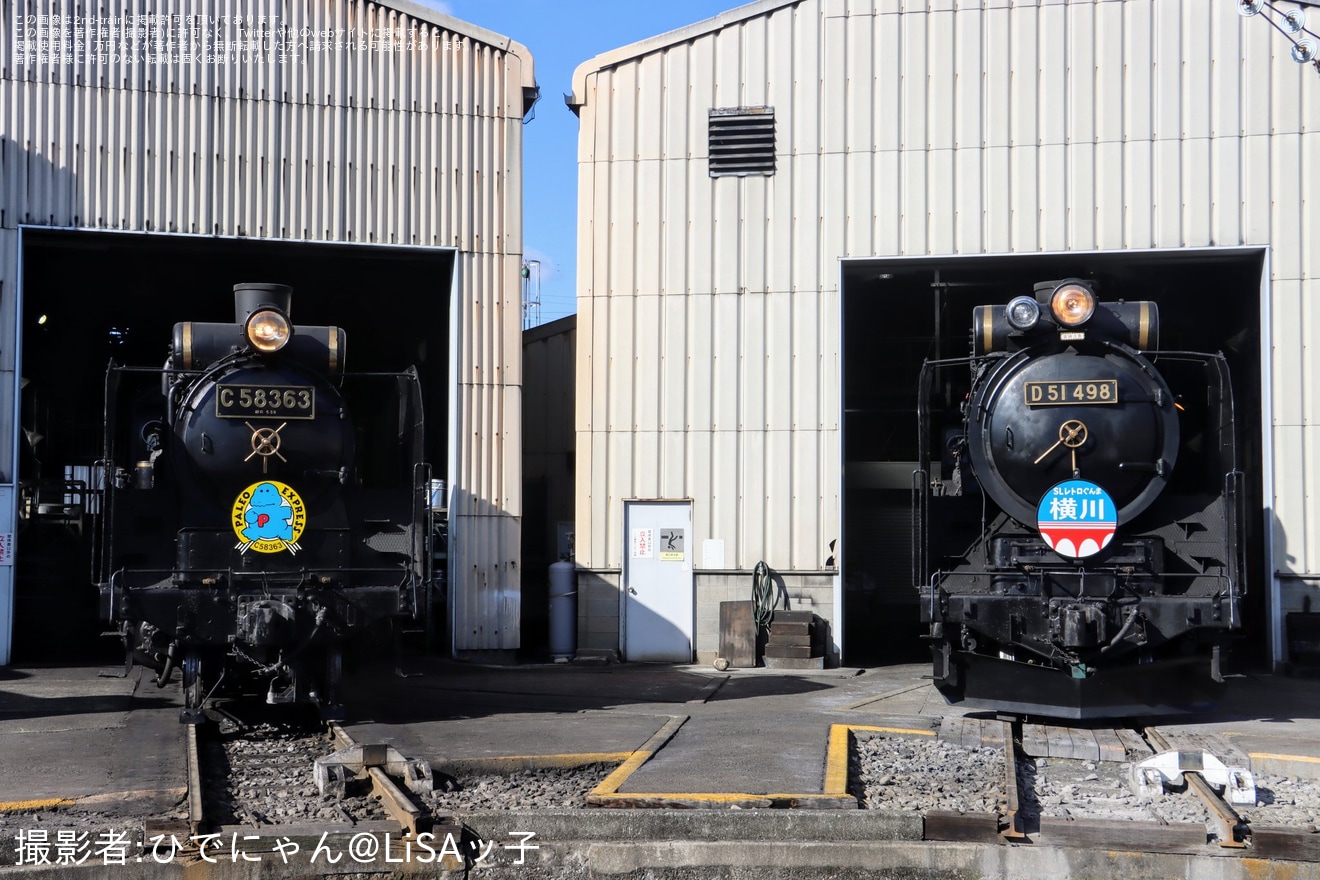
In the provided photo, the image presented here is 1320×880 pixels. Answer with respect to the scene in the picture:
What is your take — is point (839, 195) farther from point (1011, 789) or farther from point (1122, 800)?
point (1011, 789)

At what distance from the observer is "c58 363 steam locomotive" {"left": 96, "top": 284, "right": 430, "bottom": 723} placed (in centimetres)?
882

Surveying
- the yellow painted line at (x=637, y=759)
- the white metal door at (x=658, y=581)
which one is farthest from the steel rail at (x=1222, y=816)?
the white metal door at (x=658, y=581)

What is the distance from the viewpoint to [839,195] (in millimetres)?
14016

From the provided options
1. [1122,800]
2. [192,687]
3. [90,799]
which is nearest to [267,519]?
[192,687]

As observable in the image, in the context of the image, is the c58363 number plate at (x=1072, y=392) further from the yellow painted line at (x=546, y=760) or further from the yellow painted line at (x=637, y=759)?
the yellow painted line at (x=546, y=760)

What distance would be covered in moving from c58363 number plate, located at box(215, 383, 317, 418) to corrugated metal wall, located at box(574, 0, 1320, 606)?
5.19 meters

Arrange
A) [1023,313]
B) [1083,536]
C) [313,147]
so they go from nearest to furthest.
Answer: [1083,536], [1023,313], [313,147]

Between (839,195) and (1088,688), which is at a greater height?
(839,195)

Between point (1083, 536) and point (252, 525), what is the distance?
598cm

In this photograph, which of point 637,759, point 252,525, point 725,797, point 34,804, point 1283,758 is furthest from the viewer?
point 252,525

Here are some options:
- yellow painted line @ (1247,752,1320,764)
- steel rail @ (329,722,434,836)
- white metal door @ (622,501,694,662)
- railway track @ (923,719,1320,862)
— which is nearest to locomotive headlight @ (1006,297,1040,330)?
railway track @ (923,719,1320,862)

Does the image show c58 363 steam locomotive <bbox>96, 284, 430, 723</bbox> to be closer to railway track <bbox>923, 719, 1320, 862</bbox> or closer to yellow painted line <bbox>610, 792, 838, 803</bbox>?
yellow painted line <bbox>610, 792, 838, 803</bbox>

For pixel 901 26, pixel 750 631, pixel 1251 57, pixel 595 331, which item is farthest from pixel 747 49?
pixel 750 631

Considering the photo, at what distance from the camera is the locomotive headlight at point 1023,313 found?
9.63 meters
